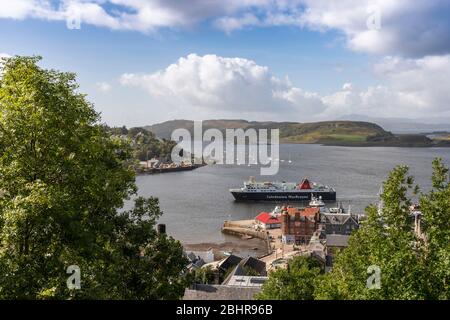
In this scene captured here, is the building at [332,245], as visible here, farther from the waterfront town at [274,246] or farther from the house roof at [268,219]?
the house roof at [268,219]

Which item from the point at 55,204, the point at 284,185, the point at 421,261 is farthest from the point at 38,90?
the point at 284,185

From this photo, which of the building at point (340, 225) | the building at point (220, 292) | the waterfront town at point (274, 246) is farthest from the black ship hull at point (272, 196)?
the building at point (220, 292)

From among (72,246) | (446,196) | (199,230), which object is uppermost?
(446,196)

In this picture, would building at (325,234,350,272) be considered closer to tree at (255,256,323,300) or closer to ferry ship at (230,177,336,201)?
tree at (255,256,323,300)

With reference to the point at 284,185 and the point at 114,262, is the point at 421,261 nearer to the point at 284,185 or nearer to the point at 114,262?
the point at 114,262

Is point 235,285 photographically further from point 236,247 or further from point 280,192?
point 280,192

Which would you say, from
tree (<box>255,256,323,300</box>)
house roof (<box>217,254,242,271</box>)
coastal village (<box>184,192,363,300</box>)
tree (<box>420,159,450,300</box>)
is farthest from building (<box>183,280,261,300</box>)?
tree (<box>420,159,450,300</box>)
